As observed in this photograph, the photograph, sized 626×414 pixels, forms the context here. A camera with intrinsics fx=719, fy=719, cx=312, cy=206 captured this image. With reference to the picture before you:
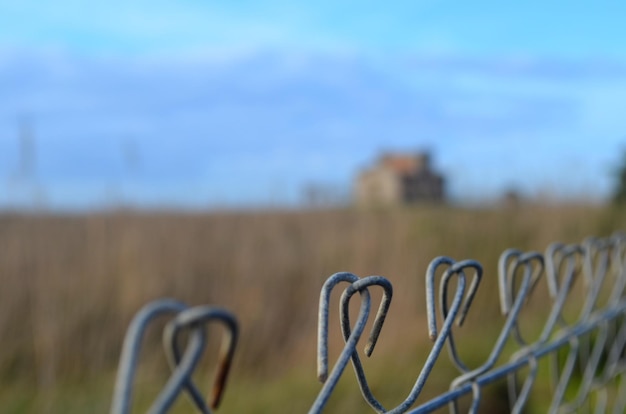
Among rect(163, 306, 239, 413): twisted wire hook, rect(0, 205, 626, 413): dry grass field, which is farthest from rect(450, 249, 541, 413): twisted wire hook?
rect(0, 205, 626, 413): dry grass field

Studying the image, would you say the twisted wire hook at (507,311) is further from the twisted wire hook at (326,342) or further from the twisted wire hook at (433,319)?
the twisted wire hook at (326,342)

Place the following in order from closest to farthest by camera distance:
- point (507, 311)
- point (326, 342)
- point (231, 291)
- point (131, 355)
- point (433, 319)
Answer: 1. point (131, 355)
2. point (326, 342)
3. point (433, 319)
4. point (507, 311)
5. point (231, 291)

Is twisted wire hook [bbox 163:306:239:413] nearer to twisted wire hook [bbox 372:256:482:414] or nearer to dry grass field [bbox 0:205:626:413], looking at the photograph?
twisted wire hook [bbox 372:256:482:414]

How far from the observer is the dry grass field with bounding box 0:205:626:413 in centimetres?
215

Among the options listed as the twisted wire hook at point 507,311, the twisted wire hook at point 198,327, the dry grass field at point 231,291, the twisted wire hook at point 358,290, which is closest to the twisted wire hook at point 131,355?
the twisted wire hook at point 198,327

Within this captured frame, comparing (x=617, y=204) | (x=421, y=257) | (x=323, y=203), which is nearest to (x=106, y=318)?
(x=421, y=257)

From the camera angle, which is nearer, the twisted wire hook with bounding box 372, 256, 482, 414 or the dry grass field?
the twisted wire hook with bounding box 372, 256, 482, 414

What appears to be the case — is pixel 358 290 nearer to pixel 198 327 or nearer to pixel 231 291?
pixel 198 327

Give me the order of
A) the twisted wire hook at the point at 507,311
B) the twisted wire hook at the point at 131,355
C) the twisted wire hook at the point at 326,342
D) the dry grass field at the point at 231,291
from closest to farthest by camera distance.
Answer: the twisted wire hook at the point at 131,355, the twisted wire hook at the point at 326,342, the twisted wire hook at the point at 507,311, the dry grass field at the point at 231,291

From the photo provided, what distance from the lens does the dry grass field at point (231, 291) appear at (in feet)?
7.06

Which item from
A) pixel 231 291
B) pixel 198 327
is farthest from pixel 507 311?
pixel 231 291

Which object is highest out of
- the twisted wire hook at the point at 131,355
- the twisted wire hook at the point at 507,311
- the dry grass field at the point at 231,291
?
the twisted wire hook at the point at 131,355

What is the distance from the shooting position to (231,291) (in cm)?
296

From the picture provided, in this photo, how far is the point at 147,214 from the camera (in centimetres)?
335
